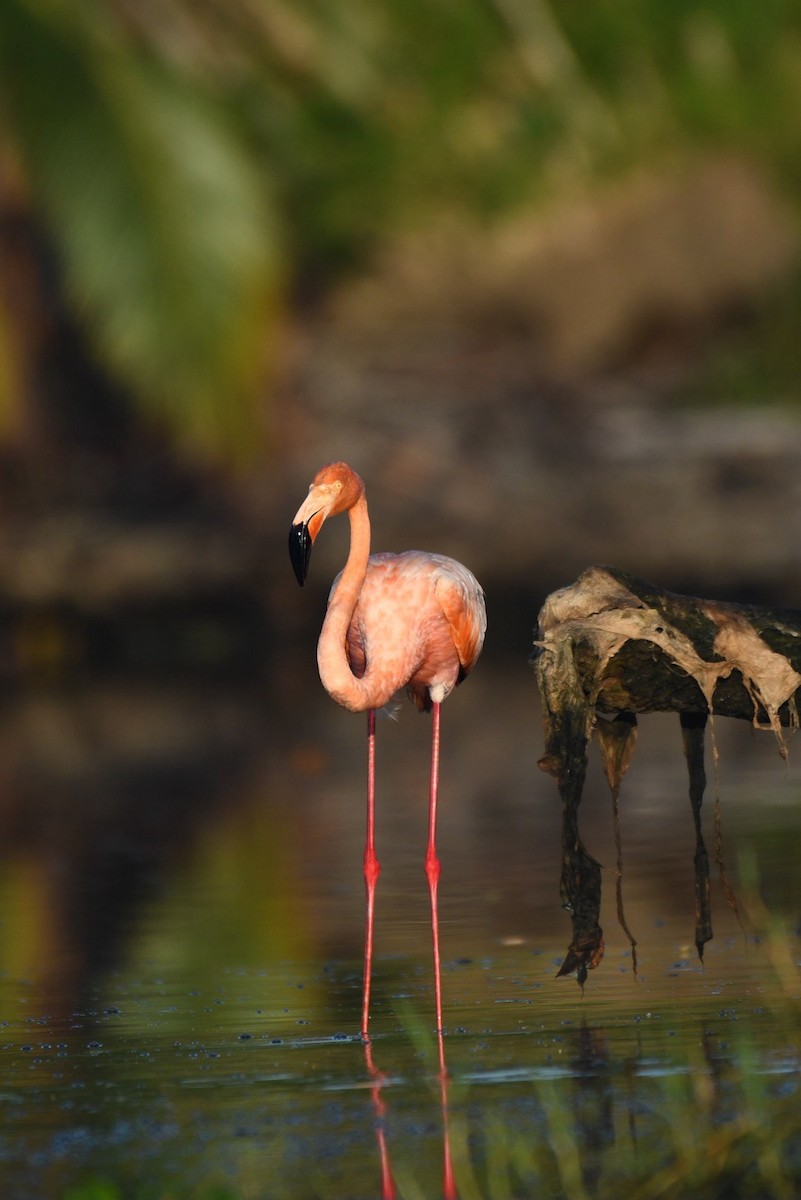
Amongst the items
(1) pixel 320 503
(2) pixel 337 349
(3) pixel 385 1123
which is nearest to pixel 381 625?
(1) pixel 320 503

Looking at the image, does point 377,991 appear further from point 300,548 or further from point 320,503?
point 320,503

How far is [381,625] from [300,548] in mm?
748

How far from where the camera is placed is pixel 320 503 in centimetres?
555

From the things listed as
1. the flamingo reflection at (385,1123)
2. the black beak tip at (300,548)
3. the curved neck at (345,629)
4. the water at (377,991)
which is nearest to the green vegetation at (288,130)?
the water at (377,991)

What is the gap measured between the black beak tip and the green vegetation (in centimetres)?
818

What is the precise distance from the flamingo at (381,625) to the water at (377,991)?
1.25ft

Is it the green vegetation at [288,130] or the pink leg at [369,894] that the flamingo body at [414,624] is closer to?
the pink leg at [369,894]

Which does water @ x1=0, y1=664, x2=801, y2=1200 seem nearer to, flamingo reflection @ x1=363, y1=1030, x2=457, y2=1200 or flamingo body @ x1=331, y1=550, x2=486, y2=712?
flamingo reflection @ x1=363, y1=1030, x2=457, y2=1200

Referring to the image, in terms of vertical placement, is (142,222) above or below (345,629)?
below

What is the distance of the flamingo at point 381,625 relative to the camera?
5543 mm

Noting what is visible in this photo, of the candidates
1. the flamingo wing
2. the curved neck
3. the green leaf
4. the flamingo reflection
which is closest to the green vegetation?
the green leaf

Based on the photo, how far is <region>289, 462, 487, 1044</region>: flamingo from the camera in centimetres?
554

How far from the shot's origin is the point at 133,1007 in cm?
531

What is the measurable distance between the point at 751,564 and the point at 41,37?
584 centimetres
